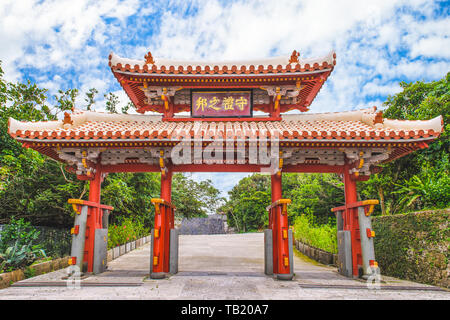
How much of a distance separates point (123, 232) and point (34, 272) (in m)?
Answer: 5.03

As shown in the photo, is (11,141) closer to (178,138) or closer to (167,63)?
(167,63)

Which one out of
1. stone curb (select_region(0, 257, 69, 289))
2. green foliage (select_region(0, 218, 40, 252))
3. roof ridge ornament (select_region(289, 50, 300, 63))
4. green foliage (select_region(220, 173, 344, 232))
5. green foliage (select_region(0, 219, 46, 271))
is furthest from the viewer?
green foliage (select_region(220, 173, 344, 232))

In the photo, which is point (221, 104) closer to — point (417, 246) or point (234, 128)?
point (234, 128)

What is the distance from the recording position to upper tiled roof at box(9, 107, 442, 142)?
596 centimetres

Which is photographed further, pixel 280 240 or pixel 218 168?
pixel 218 168

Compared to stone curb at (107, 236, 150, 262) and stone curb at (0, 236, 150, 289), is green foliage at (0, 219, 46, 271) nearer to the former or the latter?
stone curb at (0, 236, 150, 289)

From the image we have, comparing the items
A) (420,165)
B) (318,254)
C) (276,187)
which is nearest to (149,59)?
(276,187)

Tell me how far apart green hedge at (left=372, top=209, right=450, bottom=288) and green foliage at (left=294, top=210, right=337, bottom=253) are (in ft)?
7.14

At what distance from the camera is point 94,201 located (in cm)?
695

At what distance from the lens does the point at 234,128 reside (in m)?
7.00

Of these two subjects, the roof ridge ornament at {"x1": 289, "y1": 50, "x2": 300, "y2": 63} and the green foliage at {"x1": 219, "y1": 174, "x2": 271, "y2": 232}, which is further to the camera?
the green foliage at {"x1": 219, "y1": 174, "x2": 271, "y2": 232}

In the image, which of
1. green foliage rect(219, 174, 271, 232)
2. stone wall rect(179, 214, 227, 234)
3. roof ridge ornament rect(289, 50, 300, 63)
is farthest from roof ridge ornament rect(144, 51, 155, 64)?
stone wall rect(179, 214, 227, 234)

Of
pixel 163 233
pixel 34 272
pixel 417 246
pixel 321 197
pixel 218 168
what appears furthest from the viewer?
pixel 321 197
